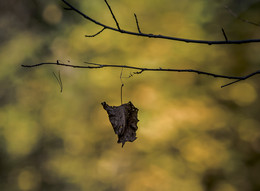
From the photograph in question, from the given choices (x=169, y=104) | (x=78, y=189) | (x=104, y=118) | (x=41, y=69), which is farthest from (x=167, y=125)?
(x=41, y=69)

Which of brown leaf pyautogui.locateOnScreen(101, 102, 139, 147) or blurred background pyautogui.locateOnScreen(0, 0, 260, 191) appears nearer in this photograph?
brown leaf pyautogui.locateOnScreen(101, 102, 139, 147)

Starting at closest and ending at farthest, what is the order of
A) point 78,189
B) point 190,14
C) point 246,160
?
point 246,160
point 78,189
point 190,14

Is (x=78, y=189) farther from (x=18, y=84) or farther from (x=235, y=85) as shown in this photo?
(x=235, y=85)

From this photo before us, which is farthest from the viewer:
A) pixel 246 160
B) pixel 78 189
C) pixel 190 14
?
pixel 190 14

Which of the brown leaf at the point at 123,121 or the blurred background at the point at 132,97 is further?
the blurred background at the point at 132,97
